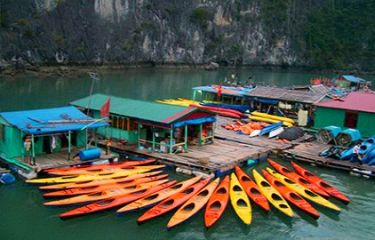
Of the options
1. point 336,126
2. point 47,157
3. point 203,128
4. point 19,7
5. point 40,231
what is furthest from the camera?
point 19,7

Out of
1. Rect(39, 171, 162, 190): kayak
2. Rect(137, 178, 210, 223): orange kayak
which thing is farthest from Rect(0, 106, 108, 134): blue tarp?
Rect(137, 178, 210, 223): orange kayak

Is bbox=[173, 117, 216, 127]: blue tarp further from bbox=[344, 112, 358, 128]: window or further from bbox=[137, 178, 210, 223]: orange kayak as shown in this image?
bbox=[344, 112, 358, 128]: window

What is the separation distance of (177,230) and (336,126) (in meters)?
15.1

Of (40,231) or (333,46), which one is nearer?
(40,231)

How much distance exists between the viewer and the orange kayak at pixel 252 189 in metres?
17.0

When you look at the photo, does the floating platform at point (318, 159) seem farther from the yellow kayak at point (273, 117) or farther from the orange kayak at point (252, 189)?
the orange kayak at point (252, 189)

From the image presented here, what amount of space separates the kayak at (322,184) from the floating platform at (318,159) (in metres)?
1.50

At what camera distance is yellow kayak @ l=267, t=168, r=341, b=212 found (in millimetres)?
17344

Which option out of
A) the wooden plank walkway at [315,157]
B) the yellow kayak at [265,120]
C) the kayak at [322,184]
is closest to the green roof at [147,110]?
the wooden plank walkway at [315,157]

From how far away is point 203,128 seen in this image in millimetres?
24734

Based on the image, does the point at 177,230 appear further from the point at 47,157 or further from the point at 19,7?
the point at 19,7

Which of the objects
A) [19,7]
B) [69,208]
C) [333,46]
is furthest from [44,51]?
[333,46]

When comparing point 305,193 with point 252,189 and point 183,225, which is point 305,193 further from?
point 183,225

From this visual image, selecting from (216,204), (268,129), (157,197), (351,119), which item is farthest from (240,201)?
(351,119)
